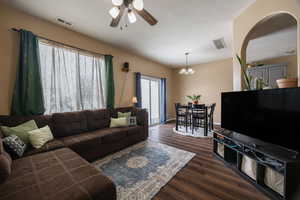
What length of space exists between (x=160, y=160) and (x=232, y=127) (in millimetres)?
1442

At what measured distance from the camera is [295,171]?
1.18m

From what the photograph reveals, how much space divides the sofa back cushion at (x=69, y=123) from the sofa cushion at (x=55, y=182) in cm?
91

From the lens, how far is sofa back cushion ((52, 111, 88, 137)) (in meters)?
2.30

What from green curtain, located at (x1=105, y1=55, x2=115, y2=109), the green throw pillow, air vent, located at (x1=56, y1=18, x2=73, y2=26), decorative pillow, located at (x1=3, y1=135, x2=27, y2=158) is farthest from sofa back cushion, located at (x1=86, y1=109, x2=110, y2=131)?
air vent, located at (x1=56, y1=18, x2=73, y2=26)

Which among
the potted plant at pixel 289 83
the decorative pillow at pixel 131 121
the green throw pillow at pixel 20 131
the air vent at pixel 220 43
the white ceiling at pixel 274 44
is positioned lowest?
the decorative pillow at pixel 131 121

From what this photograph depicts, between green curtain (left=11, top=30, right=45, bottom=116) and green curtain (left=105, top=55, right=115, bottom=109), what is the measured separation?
1433 mm

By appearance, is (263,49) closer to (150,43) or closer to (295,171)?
(150,43)

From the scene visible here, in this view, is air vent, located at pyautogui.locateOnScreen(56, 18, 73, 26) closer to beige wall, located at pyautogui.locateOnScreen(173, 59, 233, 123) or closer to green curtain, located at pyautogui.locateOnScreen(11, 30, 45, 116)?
green curtain, located at pyautogui.locateOnScreen(11, 30, 45, 116)

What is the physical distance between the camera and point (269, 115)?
1520mm

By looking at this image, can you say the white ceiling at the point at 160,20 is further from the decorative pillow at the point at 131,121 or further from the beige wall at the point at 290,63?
the beige wall at the point at 290,63

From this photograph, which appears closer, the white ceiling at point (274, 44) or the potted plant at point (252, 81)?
the potted plant at point (252, 81)

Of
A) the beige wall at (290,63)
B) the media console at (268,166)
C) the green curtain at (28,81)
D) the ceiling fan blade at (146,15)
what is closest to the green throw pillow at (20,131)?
the green curtain at (28,81)

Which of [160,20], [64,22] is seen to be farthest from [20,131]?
[160,20]

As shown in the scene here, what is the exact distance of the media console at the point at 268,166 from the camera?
1.18 meters
